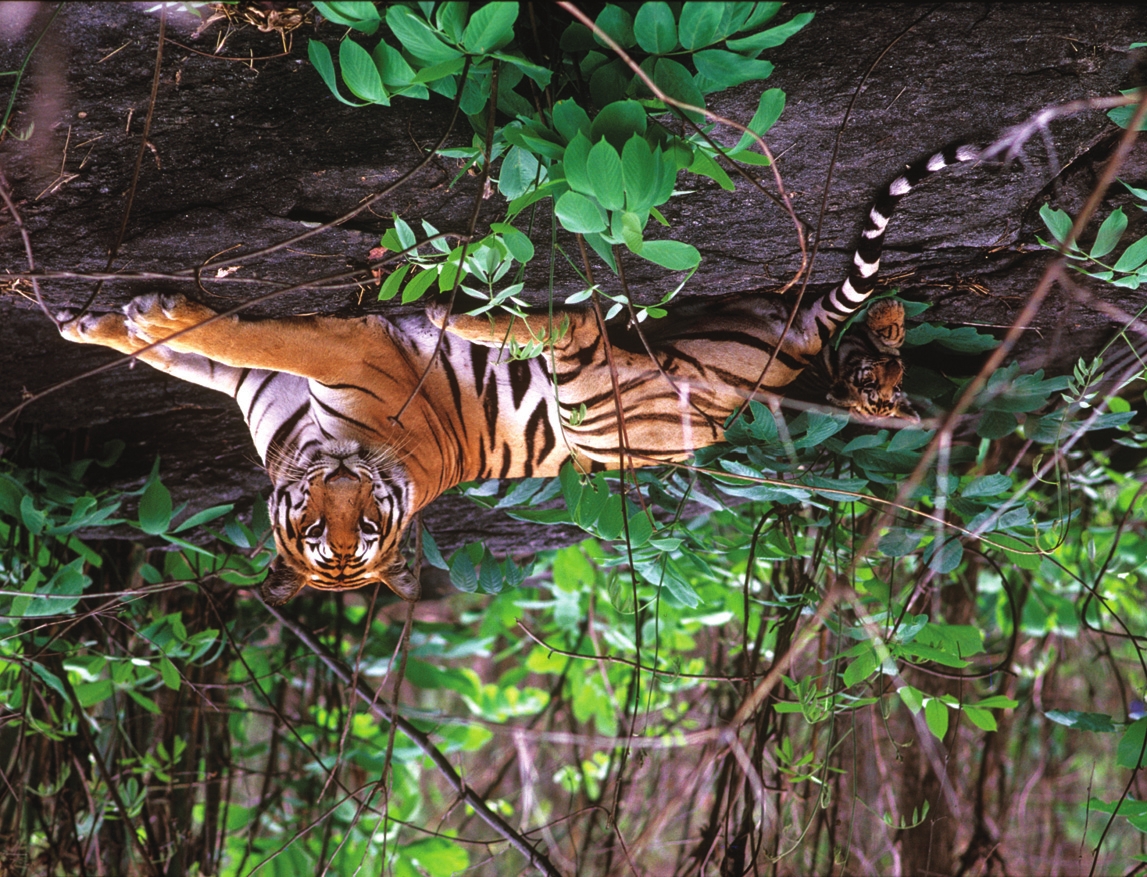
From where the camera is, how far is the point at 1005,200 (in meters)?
1.26

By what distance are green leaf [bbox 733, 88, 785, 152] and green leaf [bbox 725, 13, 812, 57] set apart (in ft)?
0.17

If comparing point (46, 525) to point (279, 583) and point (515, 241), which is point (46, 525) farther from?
point (515, 241)

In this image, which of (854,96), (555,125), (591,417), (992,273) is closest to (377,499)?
(591,417)

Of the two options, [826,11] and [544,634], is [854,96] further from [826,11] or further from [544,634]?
[544,634]

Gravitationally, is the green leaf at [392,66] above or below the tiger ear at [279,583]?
above

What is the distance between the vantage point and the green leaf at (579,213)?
89cm

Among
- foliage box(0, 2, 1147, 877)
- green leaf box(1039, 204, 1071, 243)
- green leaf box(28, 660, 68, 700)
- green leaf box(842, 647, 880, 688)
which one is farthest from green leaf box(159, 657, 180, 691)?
green leaf box(1039, 204, 1071, 243)

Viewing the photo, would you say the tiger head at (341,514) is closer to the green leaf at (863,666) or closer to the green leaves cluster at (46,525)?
the green leaves cluster at (46,525)

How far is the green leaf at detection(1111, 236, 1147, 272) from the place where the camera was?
117 centimetres

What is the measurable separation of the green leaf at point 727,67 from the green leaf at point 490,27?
0.20 metres

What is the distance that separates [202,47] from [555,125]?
46cm

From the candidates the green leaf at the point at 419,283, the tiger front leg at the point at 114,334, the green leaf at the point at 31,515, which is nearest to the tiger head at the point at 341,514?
the tiger front leg at the point at 114,334

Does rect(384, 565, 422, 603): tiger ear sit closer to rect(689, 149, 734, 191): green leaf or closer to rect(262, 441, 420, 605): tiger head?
rect(262, 441, 420, 605): tiger head

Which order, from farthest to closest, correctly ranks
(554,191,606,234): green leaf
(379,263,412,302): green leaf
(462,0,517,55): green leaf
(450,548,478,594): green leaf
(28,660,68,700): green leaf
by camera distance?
1. (450,548,478,594): green leaf
2. (28,660,68,700): green leaf
3. (379,263,412,302): green leaf
4. (554,191,606,234): green leaf
5. (462,0,517,55): green leaf
